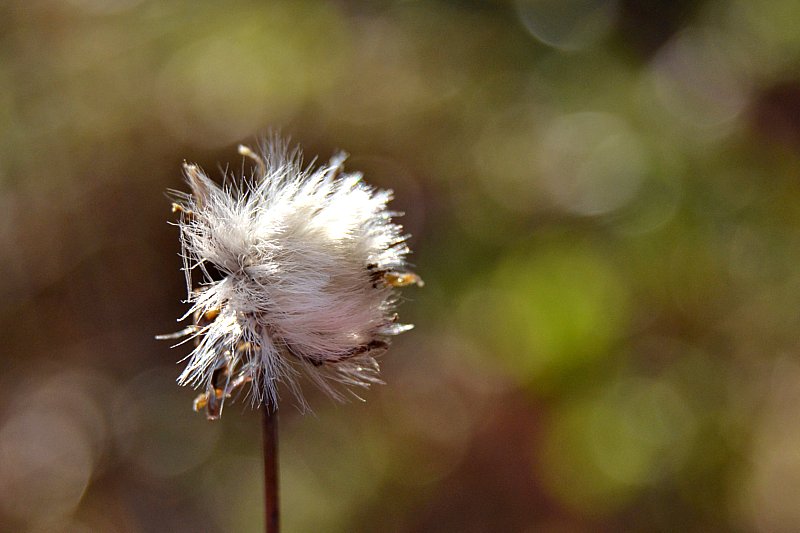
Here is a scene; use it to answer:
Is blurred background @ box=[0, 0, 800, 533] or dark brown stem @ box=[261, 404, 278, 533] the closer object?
dark brown stem @ box=[261, 404, 278, 533]

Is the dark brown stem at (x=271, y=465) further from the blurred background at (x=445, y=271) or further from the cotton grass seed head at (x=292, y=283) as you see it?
the blurred background at (x=445, y=271)

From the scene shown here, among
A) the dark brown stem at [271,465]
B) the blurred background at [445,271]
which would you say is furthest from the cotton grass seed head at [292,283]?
the blurred background at [445,271]

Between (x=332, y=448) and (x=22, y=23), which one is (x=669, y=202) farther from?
(x=22, y=23)

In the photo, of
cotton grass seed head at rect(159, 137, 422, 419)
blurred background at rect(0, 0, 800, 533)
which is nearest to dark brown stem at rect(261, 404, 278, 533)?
cotton grass seed head at rect(159, 137, 422, 419)

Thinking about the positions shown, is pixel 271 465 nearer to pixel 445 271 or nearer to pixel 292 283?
pixel 292 283

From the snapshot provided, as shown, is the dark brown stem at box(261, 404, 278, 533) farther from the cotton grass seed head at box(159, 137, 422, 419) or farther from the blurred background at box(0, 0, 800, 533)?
the blurred background at box(0, 0, 800, 533)
